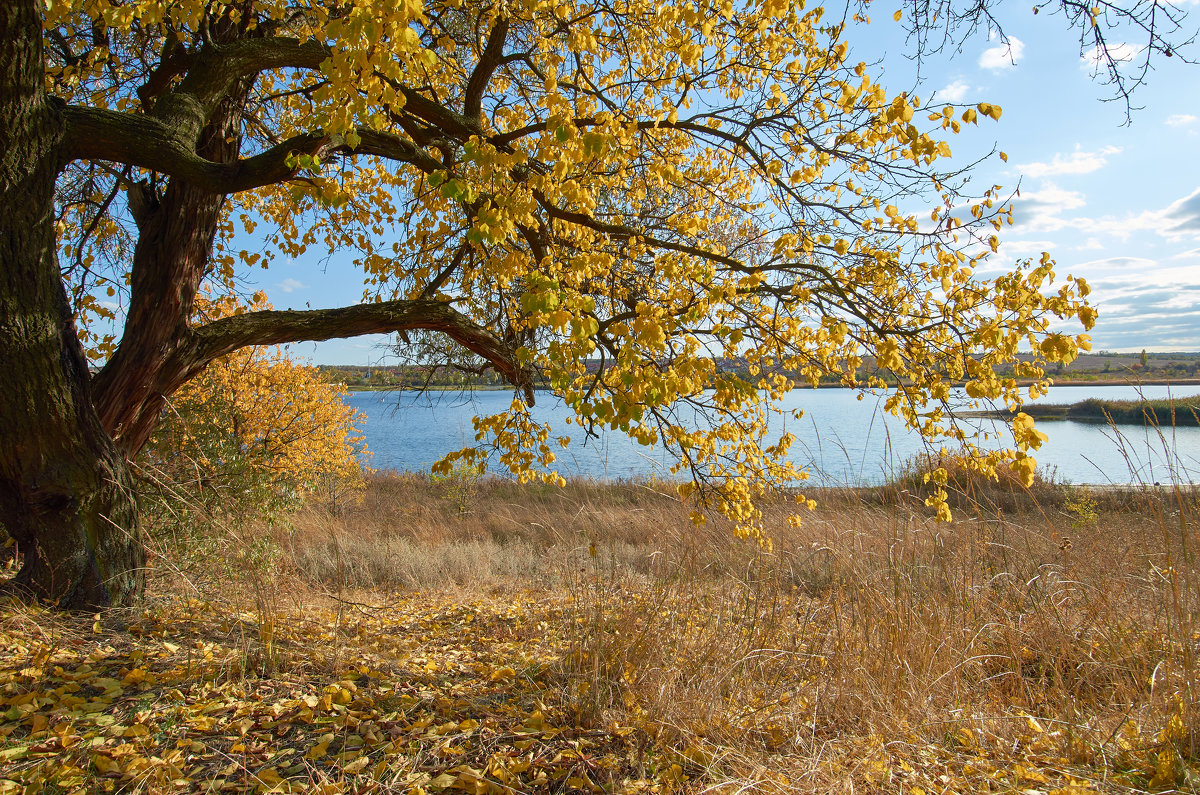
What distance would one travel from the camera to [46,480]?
3.08 meters

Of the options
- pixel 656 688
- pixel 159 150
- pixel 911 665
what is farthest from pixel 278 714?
pixel 159 150

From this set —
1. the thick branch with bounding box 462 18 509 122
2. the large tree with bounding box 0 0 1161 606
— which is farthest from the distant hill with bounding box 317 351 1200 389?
the thick branch with bounding box 462 18 509 122

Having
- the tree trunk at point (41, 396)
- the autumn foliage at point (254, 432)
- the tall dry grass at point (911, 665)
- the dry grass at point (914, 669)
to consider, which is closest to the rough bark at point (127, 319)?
the tree trunk at point (41, 396)

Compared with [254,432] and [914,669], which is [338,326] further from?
[254,432]

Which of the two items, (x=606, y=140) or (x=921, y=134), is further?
(x=921, y=134)

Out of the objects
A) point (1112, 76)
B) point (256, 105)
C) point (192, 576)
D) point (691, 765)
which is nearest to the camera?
point (691, 765)

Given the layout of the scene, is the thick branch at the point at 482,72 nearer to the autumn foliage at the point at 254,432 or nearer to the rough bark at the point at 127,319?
the rough bark at the point at 127,319

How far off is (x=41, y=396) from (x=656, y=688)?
10.7 feet

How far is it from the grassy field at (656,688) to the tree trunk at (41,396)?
305 millimetres

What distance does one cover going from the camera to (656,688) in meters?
2.47

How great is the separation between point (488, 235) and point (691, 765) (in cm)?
202

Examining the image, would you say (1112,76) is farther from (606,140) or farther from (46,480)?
(46,480)

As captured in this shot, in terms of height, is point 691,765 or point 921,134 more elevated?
point 921,134

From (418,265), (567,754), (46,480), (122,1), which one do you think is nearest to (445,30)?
(418,265)
